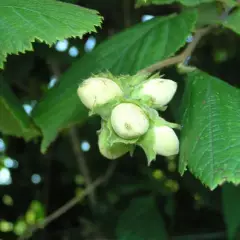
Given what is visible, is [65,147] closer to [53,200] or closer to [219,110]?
[53,200]

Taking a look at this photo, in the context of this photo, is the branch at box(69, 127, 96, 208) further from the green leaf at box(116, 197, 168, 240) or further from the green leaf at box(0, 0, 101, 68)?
the green leaf at box(0, 0, 101, 68)

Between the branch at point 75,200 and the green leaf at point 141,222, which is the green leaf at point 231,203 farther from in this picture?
the branch at point 75,200

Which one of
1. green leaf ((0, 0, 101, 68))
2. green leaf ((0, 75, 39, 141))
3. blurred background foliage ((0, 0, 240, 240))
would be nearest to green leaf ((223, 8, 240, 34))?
green leaf ((0, 0, 101, 68))

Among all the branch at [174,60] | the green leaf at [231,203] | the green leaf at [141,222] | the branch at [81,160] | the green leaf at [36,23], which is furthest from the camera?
the branch at [81,160]

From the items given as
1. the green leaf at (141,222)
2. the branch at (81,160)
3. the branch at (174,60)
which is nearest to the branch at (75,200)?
the branch at (81,160)

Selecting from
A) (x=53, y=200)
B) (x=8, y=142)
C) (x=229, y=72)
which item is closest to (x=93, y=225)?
(x=53, y=200)

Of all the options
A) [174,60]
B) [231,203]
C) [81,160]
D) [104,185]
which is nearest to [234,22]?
[174,60]
